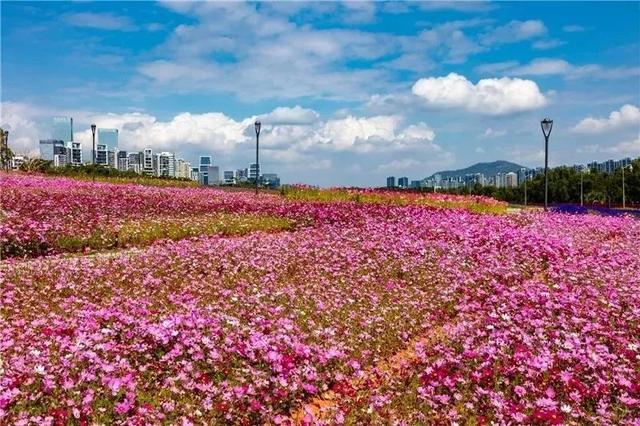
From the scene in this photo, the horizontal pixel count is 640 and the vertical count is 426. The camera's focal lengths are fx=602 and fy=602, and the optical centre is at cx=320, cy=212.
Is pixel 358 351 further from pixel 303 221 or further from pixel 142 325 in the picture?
pixel 303 221

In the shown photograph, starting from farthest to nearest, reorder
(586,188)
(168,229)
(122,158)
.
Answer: (122,158), (586,188), (168,229)

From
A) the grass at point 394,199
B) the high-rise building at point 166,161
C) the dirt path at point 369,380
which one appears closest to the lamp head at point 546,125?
the grass at point 394,199

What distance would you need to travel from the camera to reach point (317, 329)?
8.15m

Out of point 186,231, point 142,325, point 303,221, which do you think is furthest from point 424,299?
point 303,221

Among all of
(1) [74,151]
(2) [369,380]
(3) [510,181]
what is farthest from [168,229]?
(1) [74,151]

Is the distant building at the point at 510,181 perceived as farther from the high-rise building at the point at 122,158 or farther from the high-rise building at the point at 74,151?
the high-rise building at the point at 74,151

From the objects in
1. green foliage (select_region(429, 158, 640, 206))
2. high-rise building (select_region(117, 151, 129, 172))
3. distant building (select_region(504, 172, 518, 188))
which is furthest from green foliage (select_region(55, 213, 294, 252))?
high-rise building (select_region(117, 151, 129, 172))

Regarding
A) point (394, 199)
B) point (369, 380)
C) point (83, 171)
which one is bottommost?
point (369, 380)

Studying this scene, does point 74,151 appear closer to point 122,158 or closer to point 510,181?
point 122,158

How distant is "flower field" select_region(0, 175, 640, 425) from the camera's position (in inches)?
229

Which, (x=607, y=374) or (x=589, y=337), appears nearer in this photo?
(x=607, y=374)

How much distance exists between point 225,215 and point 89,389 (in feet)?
54.4

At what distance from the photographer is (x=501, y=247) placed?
15398 mm

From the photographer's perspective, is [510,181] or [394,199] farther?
[510,181]
